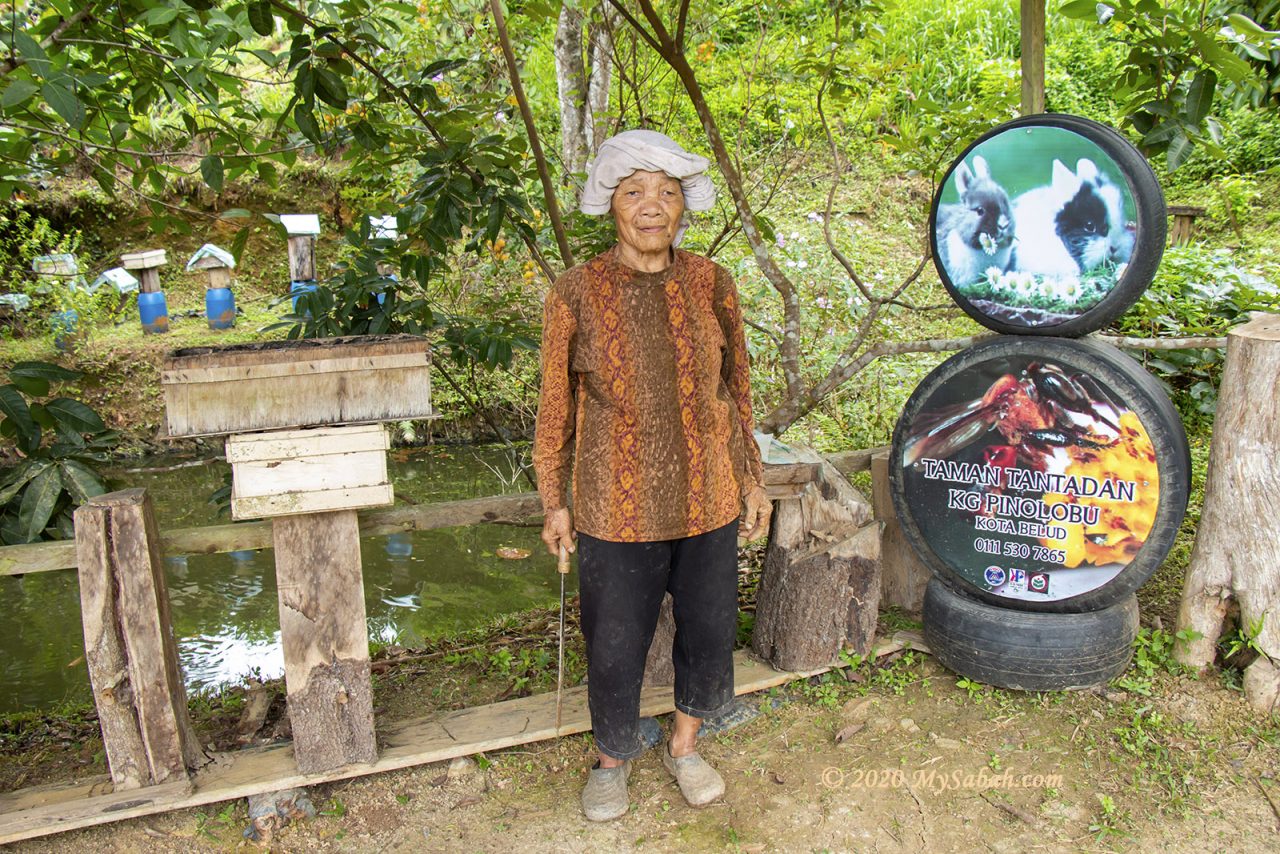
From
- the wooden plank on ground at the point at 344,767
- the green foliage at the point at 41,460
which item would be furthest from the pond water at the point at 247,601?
the green foliage at the point at 41,460

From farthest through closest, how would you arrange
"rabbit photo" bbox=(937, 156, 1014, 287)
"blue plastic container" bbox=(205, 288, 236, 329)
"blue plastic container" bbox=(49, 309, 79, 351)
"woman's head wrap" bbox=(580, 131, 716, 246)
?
"blue plastic container" bbox=(205, 288, 236, 329), "blue plastic container" bbox=(49, 309, 79, 351), "rabbit photo" bbox=(937, 156, 1014, 287), "woman's head wrap" bbox=(580, 131, 716, 246)

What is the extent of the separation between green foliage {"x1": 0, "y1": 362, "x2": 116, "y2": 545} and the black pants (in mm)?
1479

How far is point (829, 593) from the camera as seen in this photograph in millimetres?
3260

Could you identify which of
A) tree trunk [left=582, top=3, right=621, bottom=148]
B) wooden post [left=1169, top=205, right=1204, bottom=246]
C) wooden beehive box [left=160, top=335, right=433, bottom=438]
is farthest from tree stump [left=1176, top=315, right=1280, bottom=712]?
wooden post [left=1169, top=205, right=1204, bottom=246]

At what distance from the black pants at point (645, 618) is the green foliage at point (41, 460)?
148cm

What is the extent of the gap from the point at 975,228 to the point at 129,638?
285 centimetres

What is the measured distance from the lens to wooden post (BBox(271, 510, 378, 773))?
266cm

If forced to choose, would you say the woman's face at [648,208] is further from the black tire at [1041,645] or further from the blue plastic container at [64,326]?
the blue plastic container at [64,326]

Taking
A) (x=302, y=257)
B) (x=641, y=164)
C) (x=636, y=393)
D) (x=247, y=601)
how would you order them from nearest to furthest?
(x=641, y=164) < (x=636, y=393) < (x=247, y=601) < (x=302, y=257)

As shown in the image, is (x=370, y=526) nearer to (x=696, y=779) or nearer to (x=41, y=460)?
(x=41, y=460)

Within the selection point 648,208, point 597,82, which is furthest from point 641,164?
point 597,82

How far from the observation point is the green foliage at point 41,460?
2617 millimetres

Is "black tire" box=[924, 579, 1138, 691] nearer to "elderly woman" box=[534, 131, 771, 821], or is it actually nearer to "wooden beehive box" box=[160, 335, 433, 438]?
"elderly woman" box=[534, 131, 771, 821]

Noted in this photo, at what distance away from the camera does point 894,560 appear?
3.78 m
